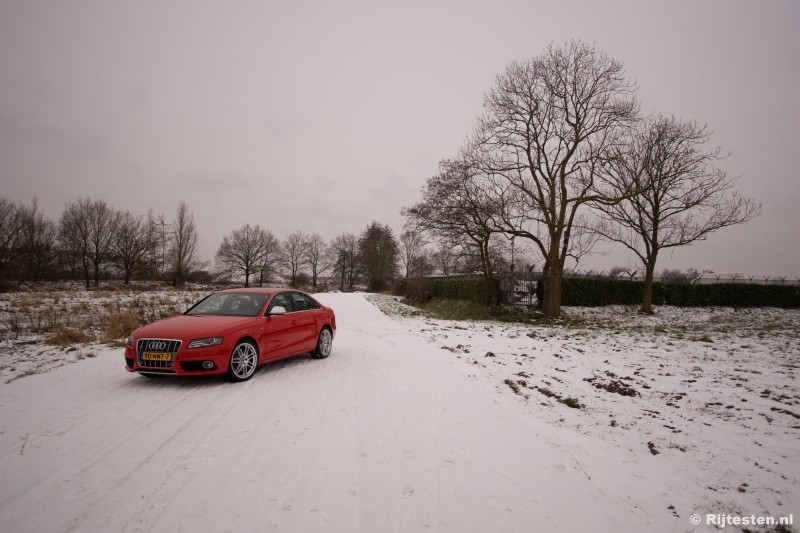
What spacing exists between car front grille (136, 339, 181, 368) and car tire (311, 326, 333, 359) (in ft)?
10.0

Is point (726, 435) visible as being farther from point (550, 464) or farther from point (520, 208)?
point (520, 208)

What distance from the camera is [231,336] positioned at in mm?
6035

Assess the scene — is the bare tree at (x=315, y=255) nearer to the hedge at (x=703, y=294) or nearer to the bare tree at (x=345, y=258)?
the bare tree at (x=345, y=258)

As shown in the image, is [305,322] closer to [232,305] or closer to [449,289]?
[232,305]

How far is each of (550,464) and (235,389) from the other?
4.55 meters

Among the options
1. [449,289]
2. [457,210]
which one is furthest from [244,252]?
[457,210]

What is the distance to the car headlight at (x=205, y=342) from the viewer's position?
18.7 feet

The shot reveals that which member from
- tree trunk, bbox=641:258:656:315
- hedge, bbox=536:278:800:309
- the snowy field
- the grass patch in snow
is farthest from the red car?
hedge, bbox=536:278:800:309

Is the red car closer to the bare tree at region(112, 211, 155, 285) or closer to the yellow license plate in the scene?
the yellow license plate

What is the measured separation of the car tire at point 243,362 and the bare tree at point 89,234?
47.9 m

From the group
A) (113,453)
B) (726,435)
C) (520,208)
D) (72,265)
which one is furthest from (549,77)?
(72,265)

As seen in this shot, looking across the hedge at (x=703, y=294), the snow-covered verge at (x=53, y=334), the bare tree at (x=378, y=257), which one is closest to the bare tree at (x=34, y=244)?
the snow-covered verge at (x=53, y=334)

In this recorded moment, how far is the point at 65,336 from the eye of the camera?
964 cm

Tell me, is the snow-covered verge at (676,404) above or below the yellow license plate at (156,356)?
below
